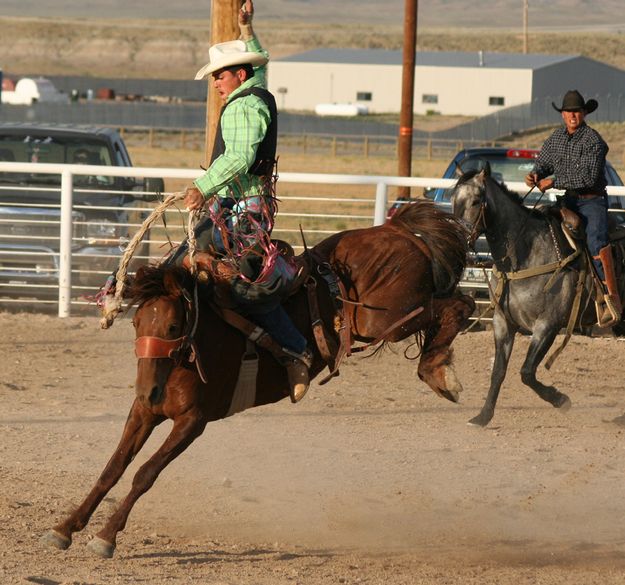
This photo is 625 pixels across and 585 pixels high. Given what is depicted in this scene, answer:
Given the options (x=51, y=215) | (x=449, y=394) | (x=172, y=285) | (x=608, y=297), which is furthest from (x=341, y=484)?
(x=51, y=215)

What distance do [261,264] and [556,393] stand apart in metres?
3.46

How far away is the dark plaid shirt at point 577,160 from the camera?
838cm

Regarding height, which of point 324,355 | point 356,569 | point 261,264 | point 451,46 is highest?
point 451,46

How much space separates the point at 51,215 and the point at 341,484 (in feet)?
21.5

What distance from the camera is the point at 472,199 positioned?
27.2ft

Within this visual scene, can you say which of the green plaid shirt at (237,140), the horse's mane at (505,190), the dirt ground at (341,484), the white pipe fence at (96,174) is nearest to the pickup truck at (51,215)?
the white pipe fence at (96,174)

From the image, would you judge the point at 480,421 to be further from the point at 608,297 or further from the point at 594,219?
the point at 594,219

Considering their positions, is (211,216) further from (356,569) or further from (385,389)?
(385,389)

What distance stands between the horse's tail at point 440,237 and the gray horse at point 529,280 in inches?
70.4

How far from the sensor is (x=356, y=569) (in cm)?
554

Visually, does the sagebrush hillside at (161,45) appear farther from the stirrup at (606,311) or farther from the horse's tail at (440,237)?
the horse's tail at (440,237)

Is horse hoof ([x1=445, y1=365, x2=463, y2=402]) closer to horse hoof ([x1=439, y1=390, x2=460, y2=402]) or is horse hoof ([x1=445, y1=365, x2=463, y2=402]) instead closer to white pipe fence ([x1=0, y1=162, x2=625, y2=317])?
horse hoof ([x1=439, y1=390, x2=460, y2=402])

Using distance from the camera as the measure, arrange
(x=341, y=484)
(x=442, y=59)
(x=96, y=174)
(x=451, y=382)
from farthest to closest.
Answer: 1. (x=442, y=59)
2. (x=96, y=174)
3. (x=341, y=484)
4. (x=451, y=382)

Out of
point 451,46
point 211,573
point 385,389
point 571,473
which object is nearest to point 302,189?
point 385,389
